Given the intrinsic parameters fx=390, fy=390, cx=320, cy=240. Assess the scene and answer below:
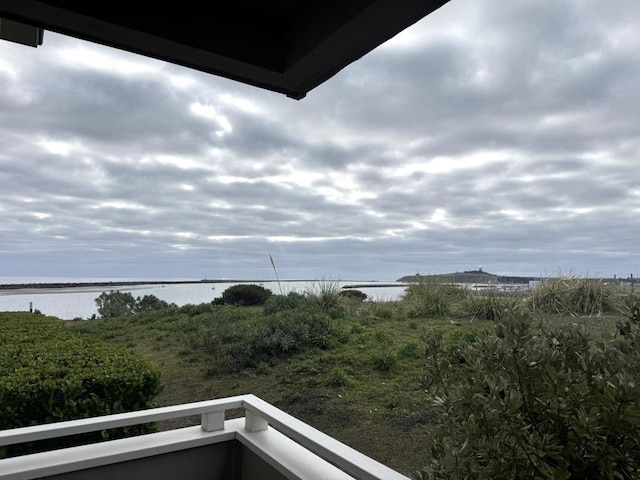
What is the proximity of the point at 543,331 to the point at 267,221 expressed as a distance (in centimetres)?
539

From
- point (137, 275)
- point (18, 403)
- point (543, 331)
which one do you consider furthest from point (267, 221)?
point (543, 331)

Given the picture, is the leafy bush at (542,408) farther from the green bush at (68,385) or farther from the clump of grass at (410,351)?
the clump of grass at (410,351)

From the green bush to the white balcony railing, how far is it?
0.59 m

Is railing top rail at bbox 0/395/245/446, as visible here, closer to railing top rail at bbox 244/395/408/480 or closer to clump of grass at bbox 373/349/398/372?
railing top rail at bbox 244/395/408/480

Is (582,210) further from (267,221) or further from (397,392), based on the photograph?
(267,221)

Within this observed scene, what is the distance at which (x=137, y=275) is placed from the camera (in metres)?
5.68

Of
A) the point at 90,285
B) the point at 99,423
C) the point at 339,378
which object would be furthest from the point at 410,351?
the point at 90,285

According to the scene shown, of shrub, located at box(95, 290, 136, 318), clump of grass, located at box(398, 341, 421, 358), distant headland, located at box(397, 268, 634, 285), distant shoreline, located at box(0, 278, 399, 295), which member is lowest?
clump of grass, located at box(398, 341, 421, 358)

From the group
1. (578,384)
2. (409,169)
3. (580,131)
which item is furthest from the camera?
(409,169)

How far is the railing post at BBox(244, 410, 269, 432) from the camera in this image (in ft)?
6.18

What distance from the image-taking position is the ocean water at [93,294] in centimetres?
464

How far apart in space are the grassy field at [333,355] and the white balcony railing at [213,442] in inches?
31.7

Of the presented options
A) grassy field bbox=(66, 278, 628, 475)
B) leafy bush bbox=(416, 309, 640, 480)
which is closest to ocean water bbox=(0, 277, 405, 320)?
grassy field bbox=(66, 278, 628, 475)

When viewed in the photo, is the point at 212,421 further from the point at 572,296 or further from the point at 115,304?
the point at 115,304
